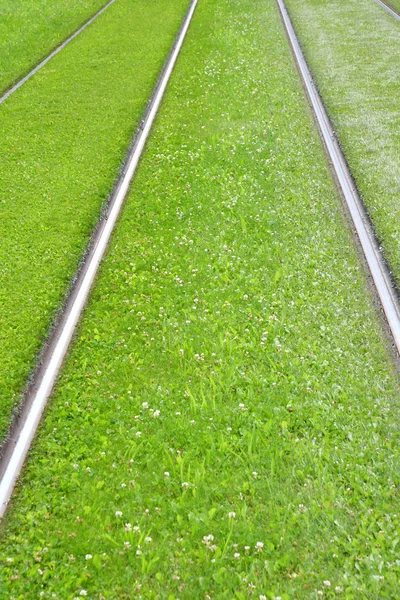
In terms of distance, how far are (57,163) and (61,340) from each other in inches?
160

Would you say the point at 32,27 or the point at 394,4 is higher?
the point at 394,4

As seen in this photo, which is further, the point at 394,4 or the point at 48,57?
the point at 394,4

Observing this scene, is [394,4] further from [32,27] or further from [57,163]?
[57,163]

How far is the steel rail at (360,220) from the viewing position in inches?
230

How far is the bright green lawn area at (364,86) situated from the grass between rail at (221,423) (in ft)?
1.72

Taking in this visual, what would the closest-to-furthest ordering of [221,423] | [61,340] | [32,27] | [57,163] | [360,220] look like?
[221,423] → [61,340] → [360,220] → [57,163] → [32,27]

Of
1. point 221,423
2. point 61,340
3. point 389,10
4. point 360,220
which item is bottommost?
point 61,340

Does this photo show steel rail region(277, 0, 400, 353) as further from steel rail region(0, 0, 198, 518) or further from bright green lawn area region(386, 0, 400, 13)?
bright green lawn area region(386, 0, 400, 13)

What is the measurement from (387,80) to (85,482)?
9292mm

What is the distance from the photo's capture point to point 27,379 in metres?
5.28

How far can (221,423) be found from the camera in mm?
4758

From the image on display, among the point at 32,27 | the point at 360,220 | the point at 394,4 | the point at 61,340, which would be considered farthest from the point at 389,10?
the point at 61,340

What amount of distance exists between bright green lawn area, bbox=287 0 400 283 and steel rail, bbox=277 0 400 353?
0.09 m

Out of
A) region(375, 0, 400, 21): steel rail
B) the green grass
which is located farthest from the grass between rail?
the green grass
